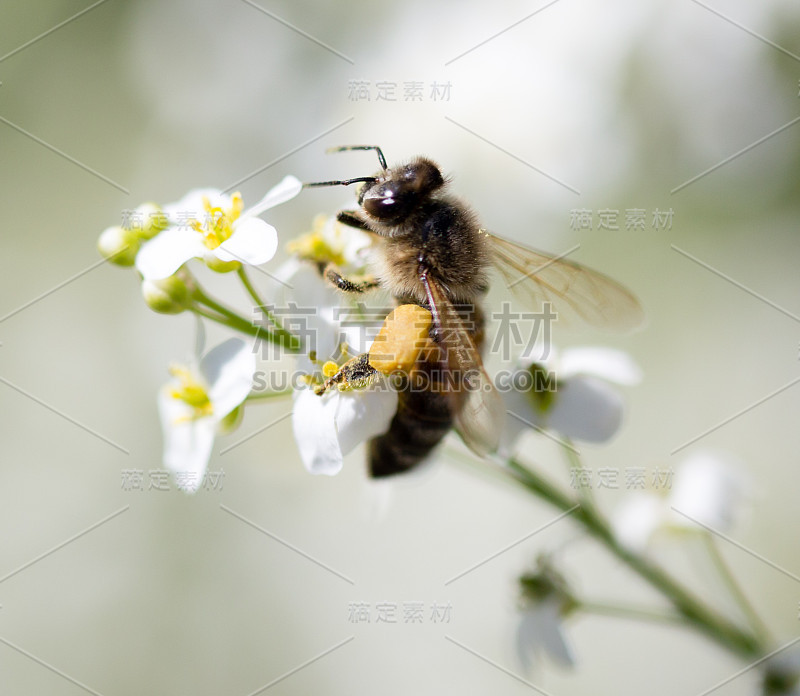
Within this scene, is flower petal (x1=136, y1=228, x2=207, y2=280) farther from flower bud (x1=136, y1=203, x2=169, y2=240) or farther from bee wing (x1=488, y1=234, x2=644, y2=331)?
bee wing (x1=488, y1=234, x2=644, y2=331)

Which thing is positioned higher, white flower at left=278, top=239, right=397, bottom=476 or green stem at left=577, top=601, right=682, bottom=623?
white flower at left=278, top=239, right=397, bottom=476

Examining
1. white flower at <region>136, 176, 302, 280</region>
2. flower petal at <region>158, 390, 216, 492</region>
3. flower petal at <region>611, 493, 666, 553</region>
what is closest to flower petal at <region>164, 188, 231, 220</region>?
white flower at <region>136, 176, 302, 280</region>

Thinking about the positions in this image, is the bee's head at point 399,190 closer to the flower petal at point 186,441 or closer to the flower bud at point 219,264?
the flower bud at point 219,264

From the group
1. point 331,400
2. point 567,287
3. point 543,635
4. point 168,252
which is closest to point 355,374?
point 331,400

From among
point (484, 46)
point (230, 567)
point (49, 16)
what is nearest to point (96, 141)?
point (49, 16)

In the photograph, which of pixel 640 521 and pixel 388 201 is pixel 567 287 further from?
pixel 640 521

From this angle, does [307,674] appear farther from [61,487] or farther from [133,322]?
[133,322]
